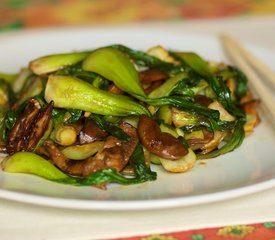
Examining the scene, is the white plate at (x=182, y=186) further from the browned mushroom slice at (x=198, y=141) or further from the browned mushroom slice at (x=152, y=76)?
the browned mushroom slice at (x=152, y=76)

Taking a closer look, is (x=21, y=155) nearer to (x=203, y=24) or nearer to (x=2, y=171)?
(x=2, y=171)

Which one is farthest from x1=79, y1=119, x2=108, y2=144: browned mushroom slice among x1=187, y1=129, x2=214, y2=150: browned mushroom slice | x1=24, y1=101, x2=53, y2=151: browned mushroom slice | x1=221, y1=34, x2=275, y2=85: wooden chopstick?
x1=221, y1=34, x2=275, y2=85: wooden chopstick

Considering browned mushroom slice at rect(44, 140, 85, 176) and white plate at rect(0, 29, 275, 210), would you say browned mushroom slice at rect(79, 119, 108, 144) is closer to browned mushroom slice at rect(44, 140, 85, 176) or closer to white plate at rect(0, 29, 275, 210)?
browned mushroom slice at rect(44, 140, 85, 176)

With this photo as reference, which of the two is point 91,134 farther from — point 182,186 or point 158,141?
point 182,186

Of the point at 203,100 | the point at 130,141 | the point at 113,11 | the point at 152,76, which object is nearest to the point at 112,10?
the point at 113,11

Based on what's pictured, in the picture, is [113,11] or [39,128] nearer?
[39,128]

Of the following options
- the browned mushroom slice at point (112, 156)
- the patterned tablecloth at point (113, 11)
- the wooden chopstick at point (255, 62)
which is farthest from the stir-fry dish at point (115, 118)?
the patterned tablecloth at point (113, 11)

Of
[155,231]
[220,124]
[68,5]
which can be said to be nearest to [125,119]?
[220,124]
